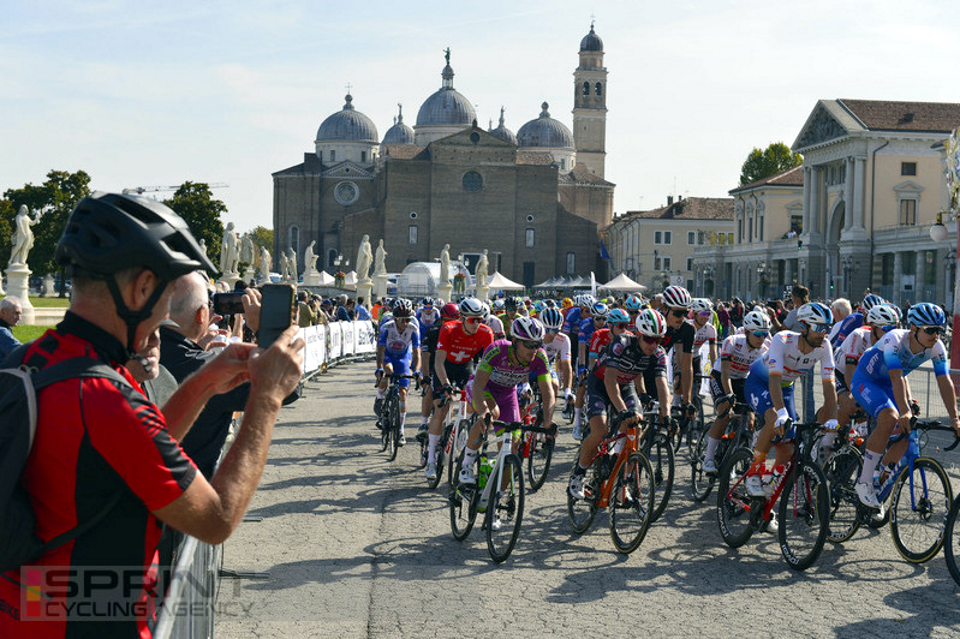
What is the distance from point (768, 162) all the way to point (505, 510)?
101 metres

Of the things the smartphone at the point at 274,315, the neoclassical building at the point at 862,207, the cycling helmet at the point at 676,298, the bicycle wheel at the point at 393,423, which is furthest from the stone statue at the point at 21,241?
the neoclassical building at the point at 862,207

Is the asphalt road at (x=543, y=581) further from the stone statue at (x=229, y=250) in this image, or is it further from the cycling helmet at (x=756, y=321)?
the stone statue at (x=229, y=250)

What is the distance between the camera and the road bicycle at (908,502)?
313 inches

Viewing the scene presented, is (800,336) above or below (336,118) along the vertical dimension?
below

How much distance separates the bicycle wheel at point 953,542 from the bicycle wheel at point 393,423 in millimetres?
7023

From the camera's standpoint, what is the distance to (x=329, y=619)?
21.1 feet

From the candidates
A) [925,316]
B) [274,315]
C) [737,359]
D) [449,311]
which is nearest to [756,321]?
[737,359]

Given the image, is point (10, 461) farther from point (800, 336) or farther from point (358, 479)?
point (358, 479)

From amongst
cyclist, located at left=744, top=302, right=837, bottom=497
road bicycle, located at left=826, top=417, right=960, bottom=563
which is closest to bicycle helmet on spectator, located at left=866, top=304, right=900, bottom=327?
cyclist, located at left=744, top=302, right=837, bottom=497

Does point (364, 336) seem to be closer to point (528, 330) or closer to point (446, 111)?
point (528, 330)

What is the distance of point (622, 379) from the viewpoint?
958cm

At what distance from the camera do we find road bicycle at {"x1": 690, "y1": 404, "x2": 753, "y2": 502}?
1031cm

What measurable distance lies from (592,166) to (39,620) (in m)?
135

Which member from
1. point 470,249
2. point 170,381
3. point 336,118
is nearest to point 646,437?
point 170,381
